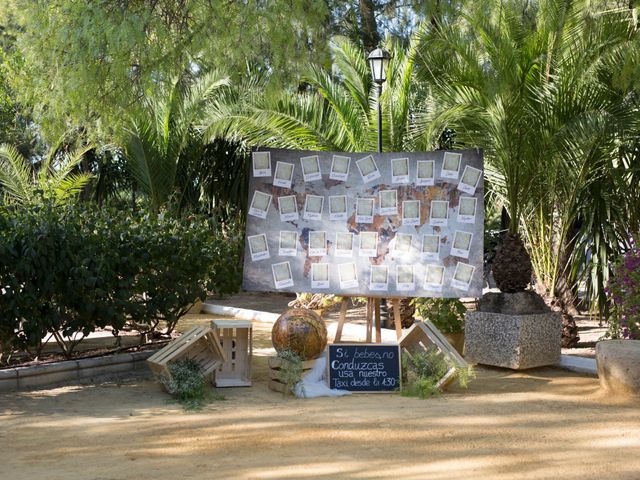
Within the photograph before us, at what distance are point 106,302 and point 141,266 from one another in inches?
22.9

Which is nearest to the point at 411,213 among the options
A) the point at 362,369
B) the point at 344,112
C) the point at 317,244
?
the point at 317,244

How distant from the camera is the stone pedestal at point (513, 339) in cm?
825

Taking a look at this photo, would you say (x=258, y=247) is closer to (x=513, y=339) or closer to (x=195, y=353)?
(x=195, y=353)

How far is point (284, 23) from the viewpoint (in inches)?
332

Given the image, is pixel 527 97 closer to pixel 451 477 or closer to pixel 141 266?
pixel 141 266

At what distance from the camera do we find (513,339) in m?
8.27

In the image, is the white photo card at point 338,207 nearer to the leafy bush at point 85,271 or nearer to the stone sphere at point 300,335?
the stone sphere at point 300,335

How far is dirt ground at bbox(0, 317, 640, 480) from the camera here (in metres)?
5.02

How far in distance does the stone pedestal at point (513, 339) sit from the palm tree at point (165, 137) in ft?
25.3

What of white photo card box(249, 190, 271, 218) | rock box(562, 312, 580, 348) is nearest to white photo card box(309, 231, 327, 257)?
white photo card box(249, 190, 271, 218)

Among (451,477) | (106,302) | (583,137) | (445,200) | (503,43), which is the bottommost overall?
(451,477)

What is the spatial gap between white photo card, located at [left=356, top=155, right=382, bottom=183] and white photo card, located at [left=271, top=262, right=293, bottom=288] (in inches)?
45.6

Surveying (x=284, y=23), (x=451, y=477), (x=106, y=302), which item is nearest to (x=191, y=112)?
(x=284, y=23)

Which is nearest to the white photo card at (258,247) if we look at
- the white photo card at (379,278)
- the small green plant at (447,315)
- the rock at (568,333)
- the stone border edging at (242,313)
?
the white photo card at (379,278)
